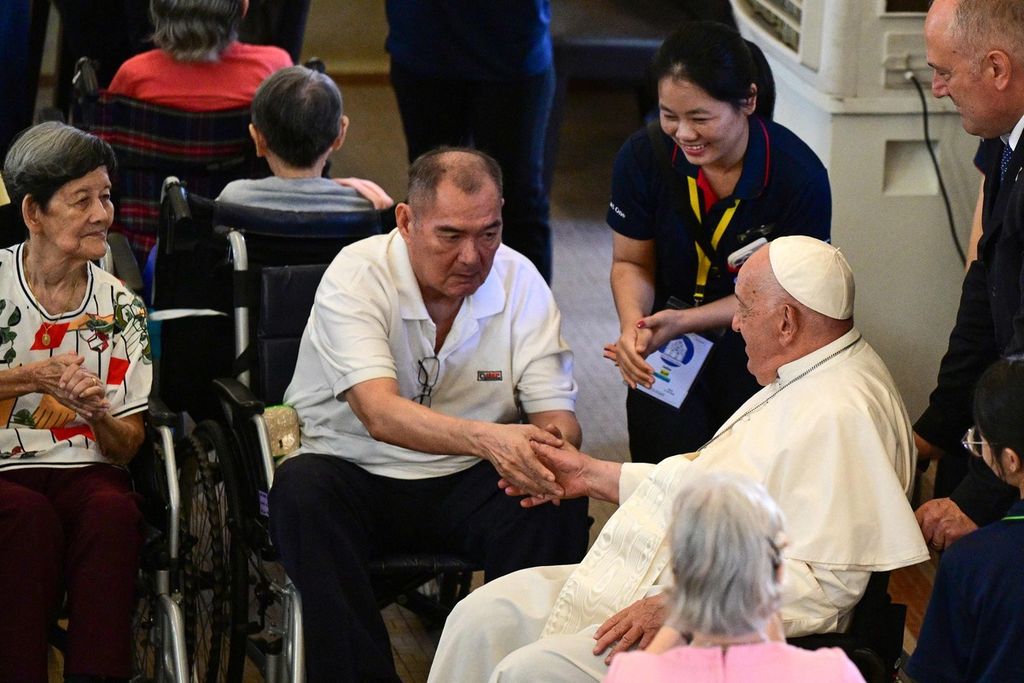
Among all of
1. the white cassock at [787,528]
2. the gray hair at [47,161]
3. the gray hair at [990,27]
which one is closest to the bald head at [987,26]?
the gray hair at [990,27]

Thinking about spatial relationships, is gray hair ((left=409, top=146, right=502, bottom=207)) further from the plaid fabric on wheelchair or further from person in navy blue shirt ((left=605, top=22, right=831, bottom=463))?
the plaid fabric on wheelchair

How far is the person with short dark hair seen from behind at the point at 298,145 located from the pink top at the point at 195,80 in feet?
1.97

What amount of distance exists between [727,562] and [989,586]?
65 centimetres

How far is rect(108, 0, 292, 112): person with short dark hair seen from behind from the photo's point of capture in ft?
14.0

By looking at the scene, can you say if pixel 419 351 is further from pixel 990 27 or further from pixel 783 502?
pixel 990 27

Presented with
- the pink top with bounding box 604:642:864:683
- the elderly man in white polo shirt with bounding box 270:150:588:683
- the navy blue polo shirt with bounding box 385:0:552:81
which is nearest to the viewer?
the pink top with bounding box 604:642:864:683

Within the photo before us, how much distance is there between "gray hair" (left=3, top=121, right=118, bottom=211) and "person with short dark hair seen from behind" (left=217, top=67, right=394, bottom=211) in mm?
669

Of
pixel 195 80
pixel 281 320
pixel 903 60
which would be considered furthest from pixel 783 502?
pixel 195 80

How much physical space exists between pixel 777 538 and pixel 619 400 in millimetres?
3162

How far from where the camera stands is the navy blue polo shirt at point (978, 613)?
7.05 ft

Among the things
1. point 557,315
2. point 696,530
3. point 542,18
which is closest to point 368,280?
point 557,315

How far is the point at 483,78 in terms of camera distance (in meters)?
4.52

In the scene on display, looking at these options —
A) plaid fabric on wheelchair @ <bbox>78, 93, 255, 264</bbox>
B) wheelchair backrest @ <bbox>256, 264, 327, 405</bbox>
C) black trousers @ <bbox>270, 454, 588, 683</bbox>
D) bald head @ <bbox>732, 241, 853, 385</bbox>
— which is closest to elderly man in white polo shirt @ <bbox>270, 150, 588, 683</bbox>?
black trousers @ <bbox>270, 454, 588, 683</bbox>

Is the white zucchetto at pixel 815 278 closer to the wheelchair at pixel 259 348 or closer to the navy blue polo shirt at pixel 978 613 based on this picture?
the navy blue polo shirt at pixel 978 613
